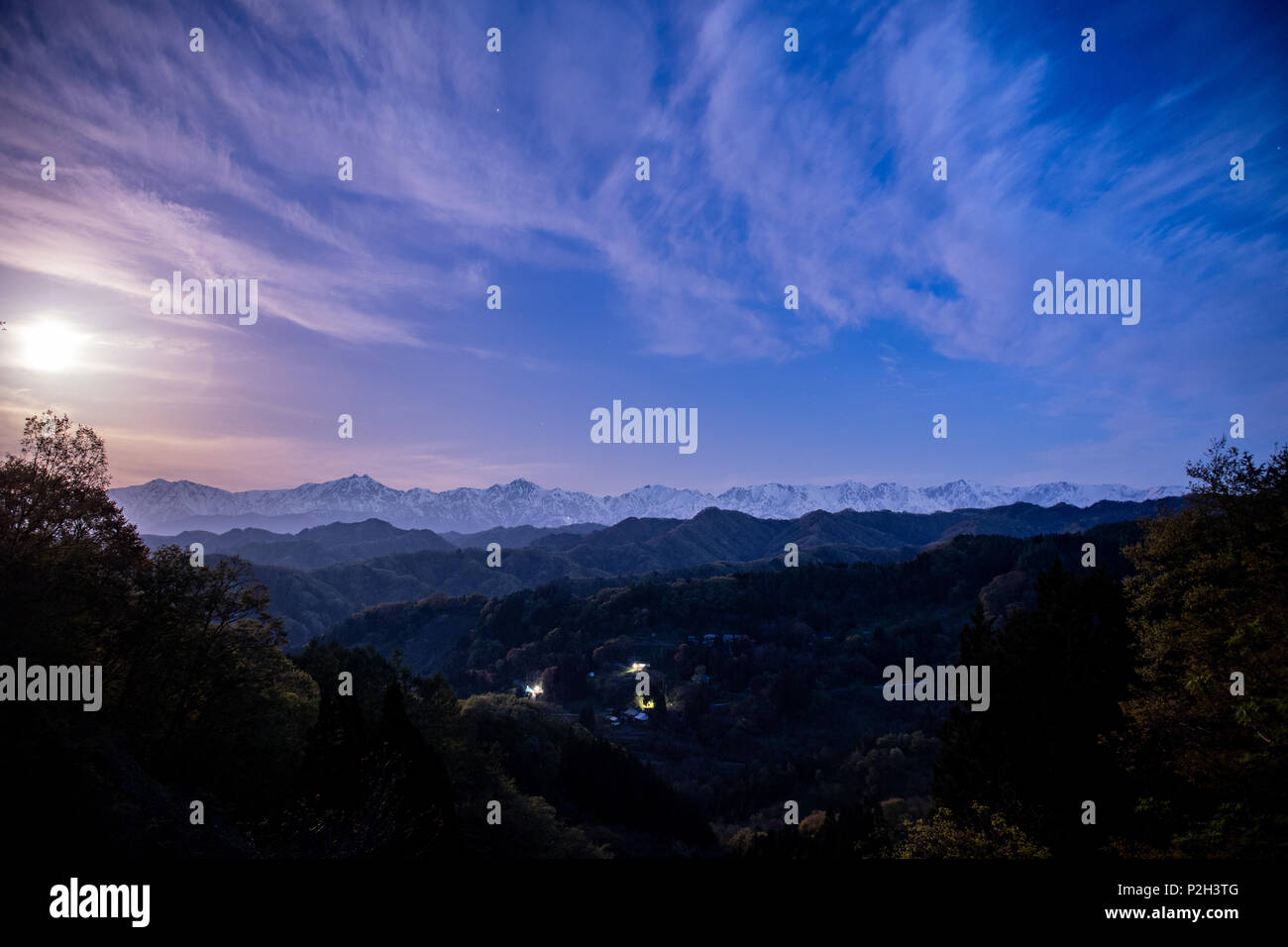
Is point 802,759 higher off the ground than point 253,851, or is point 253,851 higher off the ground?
point 253,851

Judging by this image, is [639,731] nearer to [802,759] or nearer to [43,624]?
[802,759]

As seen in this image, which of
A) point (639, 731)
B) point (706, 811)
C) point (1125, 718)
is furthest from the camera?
point (639, 731)

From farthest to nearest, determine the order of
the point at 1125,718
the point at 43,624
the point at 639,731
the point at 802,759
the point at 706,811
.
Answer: the point at 639,731
the point at 802,759
the point at 706,811
the point at 1125,718
the point at 43,624

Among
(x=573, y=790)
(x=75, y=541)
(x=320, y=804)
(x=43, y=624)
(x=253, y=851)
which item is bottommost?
(x=573, y=790)
